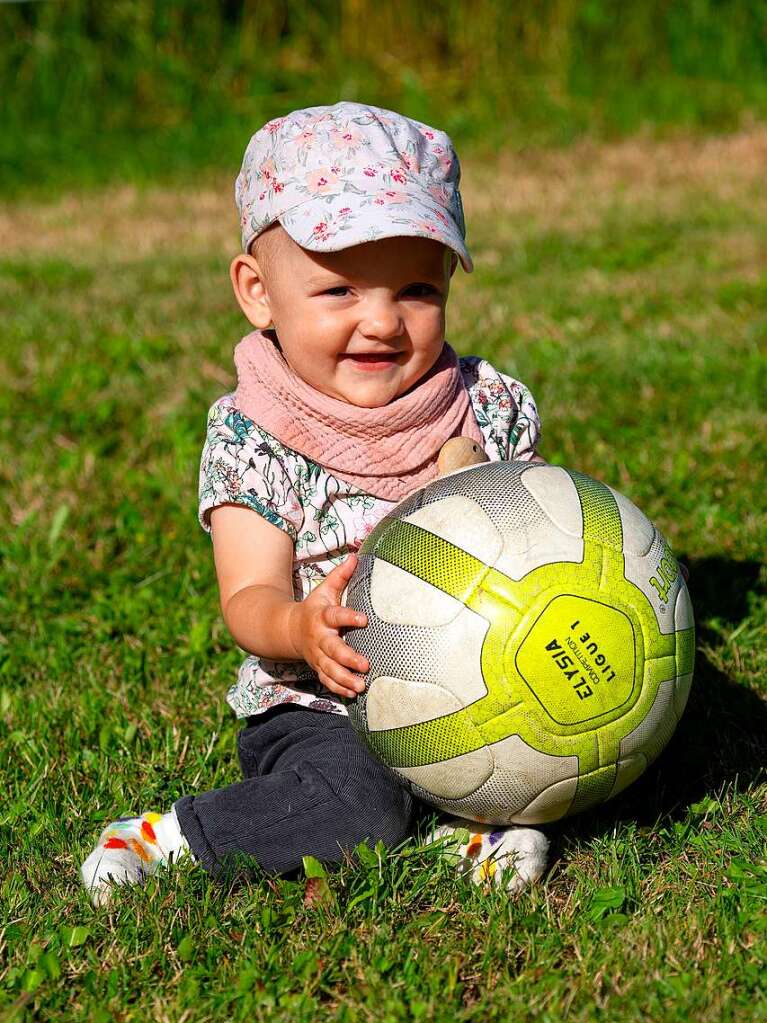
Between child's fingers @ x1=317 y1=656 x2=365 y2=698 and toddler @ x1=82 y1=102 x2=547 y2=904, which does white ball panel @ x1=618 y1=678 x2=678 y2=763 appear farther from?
child's fingers @ x1=317 y1=656 x2=365 y2=698

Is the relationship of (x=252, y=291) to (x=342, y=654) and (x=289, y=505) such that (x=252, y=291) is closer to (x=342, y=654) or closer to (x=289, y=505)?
(x=289, y=505)

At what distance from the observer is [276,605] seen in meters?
2.99

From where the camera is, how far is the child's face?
3100 mm

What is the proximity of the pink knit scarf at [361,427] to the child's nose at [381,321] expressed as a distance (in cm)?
20

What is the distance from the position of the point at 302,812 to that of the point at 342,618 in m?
0.52

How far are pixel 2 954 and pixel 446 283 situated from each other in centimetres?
181

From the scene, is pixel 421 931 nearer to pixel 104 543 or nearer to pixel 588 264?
pixel 104 543

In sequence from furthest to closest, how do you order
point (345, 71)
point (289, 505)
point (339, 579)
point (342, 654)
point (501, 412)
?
point (345, 71), point (501, 412), point (289, 505), point (339, 579), point (342, 654)

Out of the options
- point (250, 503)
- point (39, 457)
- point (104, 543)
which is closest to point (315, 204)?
point (250, 503)

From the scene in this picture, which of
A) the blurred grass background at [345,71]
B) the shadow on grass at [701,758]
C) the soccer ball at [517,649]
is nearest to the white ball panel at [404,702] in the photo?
the soccer ball at [517,649]

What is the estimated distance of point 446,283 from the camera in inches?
127

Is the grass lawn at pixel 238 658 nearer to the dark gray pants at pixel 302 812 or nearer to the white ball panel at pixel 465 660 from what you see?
the dark gray pants at pixel 302 812

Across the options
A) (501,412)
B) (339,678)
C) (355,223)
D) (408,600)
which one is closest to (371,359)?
(355,223)

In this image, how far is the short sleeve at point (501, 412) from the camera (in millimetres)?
3457
